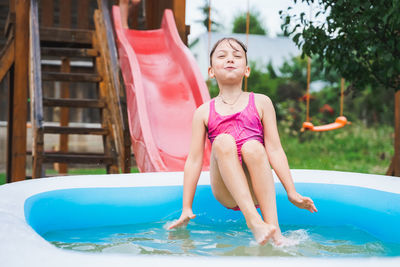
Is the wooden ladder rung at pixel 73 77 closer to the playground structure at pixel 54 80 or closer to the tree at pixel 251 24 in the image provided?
the playground structure at pixel 54 80

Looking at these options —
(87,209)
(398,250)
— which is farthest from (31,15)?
(398,250)

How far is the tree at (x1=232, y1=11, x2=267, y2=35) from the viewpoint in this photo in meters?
28.0

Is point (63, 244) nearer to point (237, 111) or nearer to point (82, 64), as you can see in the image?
point (237, 111)

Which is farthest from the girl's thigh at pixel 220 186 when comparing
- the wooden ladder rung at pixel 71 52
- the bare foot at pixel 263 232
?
the wooden ladder rung at pixel 71 52

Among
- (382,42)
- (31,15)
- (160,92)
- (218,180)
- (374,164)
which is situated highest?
(31,15)

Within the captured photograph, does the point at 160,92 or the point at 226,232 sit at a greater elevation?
the point at 160,92

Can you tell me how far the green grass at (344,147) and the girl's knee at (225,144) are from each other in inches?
267

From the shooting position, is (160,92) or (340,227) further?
(160,92)

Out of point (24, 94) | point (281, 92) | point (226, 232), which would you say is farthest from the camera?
point (281, 92)

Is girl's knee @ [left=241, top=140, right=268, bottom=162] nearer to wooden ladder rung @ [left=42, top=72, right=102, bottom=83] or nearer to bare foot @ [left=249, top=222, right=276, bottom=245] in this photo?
bare foot @ [left=249, top=222, right=276, bottom=245]

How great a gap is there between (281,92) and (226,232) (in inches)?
514

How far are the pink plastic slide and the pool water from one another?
1.51 metres

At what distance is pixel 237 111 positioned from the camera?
86.6 inches

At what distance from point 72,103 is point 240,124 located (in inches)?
116
